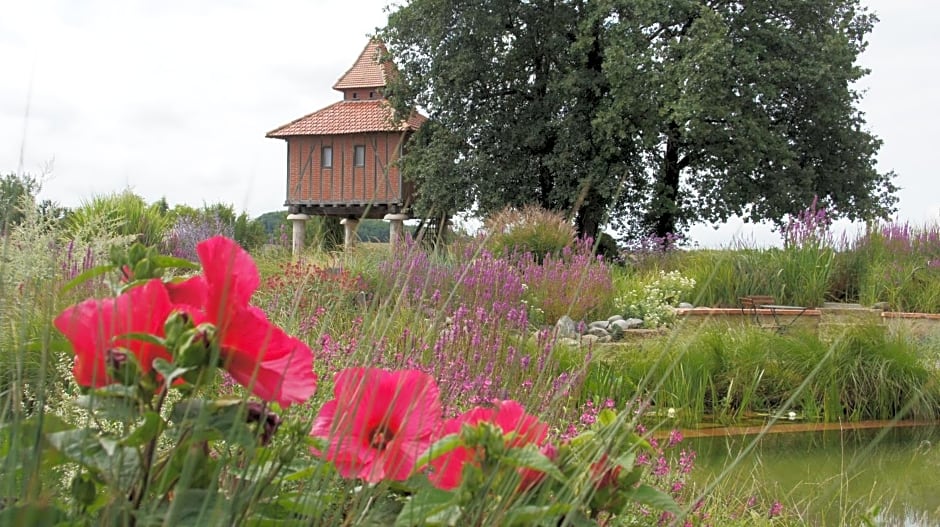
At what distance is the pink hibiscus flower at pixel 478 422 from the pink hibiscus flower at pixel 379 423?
28 millimetres

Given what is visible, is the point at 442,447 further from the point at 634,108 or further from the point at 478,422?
the point at 634,108

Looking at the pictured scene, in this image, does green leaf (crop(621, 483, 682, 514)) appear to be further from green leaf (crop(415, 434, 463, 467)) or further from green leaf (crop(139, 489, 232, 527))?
green leaf (crop(139, 489, 232, 527))

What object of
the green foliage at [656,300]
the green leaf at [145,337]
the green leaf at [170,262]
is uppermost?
the green leaf at [170,262]

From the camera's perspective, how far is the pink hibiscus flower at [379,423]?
0.76 m

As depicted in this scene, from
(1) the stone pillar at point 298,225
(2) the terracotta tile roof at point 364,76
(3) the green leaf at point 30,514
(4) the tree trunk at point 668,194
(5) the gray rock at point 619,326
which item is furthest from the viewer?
(2) the terracotta tile roof at point 364,76

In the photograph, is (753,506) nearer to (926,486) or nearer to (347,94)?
(926,486)

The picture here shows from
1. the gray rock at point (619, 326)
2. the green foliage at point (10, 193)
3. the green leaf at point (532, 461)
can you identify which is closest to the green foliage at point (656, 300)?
the gray rock at point (619, 326)

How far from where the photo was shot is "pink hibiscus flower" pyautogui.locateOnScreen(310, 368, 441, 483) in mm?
760

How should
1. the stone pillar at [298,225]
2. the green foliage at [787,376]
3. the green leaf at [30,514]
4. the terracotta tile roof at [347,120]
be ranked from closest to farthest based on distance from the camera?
the green leaf at [30,514] → the green foliage at [787,376] → the terracotta tile roof at [347,120] → the stone pillar at [298,225]

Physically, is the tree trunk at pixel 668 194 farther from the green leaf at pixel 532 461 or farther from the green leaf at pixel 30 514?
the green leaf at pixel 30 514

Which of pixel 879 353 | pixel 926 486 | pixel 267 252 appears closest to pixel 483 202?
pixel 267 252

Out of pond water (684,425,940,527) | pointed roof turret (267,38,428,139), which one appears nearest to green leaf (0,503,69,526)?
pond water (684,425,940,527)

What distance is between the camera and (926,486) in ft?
15.1

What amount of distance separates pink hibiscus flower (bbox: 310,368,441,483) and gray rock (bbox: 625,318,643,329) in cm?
703
